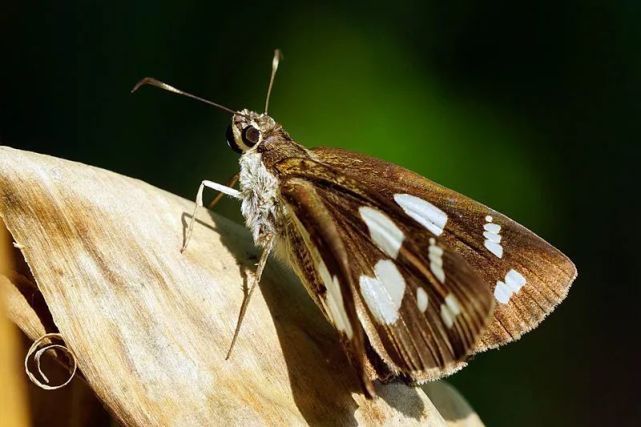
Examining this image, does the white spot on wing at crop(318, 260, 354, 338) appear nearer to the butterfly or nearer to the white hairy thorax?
the butterfly

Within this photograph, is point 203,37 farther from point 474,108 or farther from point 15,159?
point 15,159

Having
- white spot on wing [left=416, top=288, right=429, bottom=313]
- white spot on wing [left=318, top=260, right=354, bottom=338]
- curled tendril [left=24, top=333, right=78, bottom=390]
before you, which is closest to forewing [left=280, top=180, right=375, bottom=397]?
white spot on wing [left=318, top=260, right=354, bottom=338]

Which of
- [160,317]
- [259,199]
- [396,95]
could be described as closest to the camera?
[160,317]

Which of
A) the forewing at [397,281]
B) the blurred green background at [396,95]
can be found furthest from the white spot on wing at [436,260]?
the blurred green background at [396,95]

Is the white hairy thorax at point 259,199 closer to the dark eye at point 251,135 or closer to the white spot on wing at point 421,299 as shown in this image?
the dark eye at point 251,135

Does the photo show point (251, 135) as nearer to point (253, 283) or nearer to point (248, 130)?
point (248, 130)

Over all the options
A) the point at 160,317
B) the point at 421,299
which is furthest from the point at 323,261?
the point at 160,317

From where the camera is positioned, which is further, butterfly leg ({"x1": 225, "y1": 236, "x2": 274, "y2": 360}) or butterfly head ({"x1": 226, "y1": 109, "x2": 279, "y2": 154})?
butterfly head ({"x1": 226, "y1": 109, "x2": 279, "y2": 154})
